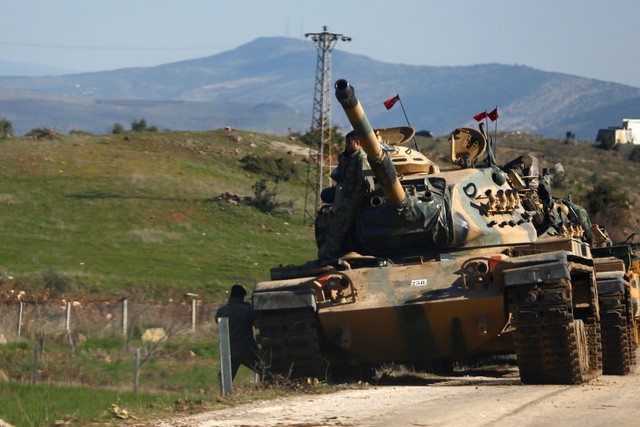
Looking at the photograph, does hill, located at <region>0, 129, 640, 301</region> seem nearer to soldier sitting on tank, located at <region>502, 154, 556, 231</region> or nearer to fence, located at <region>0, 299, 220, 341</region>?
fence, located at <region>0, 299, 220, 341</region>

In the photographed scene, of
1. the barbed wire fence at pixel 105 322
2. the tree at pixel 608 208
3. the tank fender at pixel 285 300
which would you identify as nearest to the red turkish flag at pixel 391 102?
the barbed wire fence at pixel 105 322

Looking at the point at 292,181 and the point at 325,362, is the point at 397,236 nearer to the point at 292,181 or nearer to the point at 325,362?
the point at 325,362

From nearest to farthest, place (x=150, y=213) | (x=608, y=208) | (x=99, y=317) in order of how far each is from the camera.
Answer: (x=99, y=317) → (x=150, y=213) → (x=608, y=208)

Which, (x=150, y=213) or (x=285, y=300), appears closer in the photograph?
(x=285, y=300)

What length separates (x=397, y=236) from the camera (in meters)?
18.3

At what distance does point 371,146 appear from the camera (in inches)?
656

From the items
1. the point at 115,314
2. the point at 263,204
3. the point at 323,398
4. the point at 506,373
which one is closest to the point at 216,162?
the point at 263,204

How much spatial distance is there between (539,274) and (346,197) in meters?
3.55

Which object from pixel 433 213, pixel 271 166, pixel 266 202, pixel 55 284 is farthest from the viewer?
pixel 271 166

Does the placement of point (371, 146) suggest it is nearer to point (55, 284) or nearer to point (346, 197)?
point (346, 197)

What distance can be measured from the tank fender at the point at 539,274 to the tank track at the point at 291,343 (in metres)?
2.60

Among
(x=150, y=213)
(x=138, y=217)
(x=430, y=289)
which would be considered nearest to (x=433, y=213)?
(x=430, y=289)

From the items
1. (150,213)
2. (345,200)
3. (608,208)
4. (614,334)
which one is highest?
(150,213)

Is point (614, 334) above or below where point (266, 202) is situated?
below
